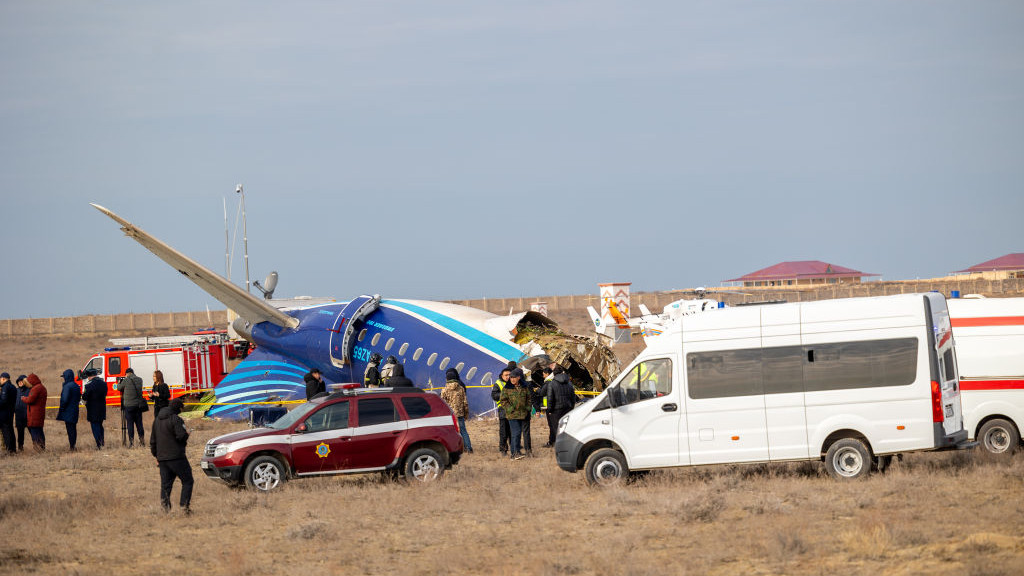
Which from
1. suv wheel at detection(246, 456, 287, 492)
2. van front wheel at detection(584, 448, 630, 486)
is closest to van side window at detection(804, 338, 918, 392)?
van front wheel at detection(584, 448, 630, 486)

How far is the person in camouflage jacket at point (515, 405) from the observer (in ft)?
68.3

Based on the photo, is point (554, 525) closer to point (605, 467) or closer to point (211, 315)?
point (605, 467)

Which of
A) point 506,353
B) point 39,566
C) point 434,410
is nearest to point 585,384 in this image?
point 506,353

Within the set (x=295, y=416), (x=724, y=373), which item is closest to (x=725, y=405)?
(x=724, y=373)

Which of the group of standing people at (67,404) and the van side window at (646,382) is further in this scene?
the group of standing people at (67,404)

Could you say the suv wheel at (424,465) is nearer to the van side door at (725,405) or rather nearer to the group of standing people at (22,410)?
the van side door at (725,405)

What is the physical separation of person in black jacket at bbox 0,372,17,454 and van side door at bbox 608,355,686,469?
14348 millimetres

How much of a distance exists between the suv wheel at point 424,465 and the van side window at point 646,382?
3.45m

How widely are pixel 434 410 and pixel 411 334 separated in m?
10.2

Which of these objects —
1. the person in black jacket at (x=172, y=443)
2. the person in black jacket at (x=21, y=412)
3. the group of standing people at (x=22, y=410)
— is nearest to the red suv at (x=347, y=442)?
the person in black jacket at (x=172, y=443)

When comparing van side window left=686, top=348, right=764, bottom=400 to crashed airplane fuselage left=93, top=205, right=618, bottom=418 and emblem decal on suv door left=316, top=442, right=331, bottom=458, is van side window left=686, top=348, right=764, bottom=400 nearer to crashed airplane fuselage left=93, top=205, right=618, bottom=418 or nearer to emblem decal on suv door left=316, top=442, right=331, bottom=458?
emblem decal on suv door left=316, top=442, right=331, bottom=458

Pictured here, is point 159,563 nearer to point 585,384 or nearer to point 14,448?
point 14,448

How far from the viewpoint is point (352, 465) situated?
57.3ft

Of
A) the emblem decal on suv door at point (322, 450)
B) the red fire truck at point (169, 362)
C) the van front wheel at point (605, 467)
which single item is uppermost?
the red fire truck at point (169, 362)
